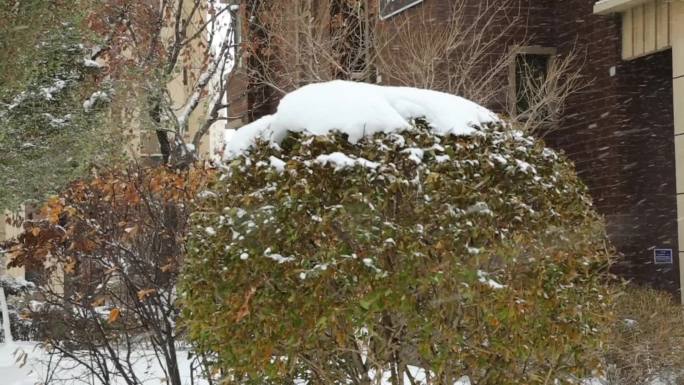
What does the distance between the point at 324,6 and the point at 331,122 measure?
50.9 ft

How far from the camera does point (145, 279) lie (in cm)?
802

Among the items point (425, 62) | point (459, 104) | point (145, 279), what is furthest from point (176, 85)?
point (459, 104)

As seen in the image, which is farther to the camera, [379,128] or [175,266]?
[175,266]

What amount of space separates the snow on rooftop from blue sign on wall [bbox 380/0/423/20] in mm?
12908

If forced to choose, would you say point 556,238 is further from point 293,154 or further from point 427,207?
point 293,154

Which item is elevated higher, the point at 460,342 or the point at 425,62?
the point at 425,62

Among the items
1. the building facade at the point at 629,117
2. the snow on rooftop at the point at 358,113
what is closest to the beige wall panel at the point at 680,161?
the building facade at the point at 629,117

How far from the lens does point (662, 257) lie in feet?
49.0

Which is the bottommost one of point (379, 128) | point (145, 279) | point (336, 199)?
point (145, 279)

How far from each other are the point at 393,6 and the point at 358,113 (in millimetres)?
13836

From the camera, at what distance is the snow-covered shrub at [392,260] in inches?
185

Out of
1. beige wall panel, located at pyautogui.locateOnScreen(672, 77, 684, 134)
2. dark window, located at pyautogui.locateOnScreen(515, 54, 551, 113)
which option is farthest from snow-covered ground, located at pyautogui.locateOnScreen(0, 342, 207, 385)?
dark window, located at pyautogui.locateOnScreen(515, 54, 551, 113)

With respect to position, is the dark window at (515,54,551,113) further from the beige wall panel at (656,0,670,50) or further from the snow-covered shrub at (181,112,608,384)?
the snow-covered shrub at (181,112,608,384)

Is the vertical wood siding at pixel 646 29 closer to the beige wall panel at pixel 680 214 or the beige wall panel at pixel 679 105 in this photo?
the beige wall panel at pixel 679 105
